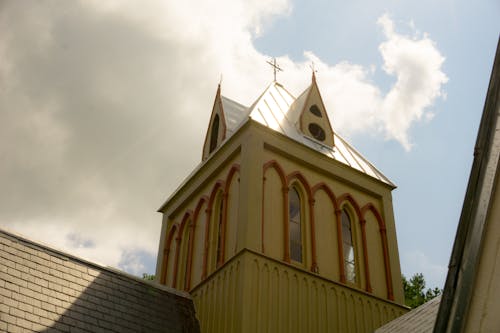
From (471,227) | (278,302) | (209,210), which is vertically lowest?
(471,227)

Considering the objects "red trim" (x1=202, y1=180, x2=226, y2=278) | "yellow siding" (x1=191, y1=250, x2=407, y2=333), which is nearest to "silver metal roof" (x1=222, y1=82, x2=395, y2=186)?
"red trim" (x1=202, y1=180, x2=226, y2=278)

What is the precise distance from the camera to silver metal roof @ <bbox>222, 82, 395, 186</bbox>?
15453mm

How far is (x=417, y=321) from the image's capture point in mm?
9352

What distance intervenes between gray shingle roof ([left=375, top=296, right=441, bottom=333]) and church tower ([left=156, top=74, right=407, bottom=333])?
2506 mm

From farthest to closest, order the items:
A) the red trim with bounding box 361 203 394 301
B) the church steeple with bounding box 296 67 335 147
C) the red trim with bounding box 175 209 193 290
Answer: the church steeple with bounding box 296 67 335 147 → the red trim with bounding box 175 209 193 290 → the red trim with bounding box 361 203 394 301

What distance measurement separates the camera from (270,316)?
456 inches

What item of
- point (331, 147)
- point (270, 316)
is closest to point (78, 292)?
point (270, 316)

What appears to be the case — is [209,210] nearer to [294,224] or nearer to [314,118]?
[294,224]

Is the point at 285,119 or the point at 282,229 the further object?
the point at 285,119

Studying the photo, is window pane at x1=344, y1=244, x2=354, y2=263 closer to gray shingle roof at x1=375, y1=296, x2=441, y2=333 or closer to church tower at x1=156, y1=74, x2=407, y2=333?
church tower at x1=156, y1=74, x2=407, y2=333

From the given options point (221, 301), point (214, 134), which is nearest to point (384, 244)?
point (221, 301)

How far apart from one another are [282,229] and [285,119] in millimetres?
3769

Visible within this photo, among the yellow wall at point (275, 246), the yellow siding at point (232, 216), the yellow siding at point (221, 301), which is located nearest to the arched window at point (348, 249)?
the yellow wall at point (275, 246)

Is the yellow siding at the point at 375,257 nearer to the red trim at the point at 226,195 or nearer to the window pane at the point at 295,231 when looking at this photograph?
the window pane at the point at 295,231
